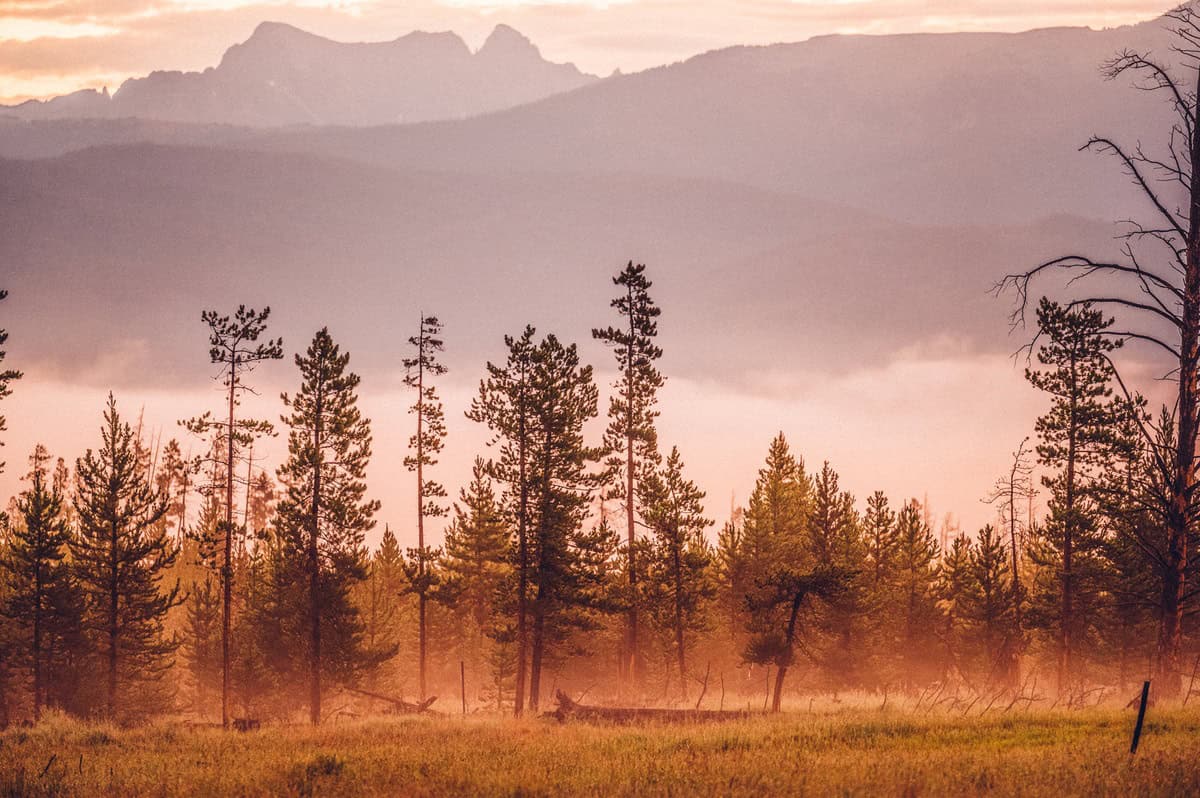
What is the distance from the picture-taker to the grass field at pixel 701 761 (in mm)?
17656

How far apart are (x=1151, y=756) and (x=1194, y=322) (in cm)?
957

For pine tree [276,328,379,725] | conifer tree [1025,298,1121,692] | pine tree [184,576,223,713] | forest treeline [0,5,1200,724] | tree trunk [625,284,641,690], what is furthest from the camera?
pine tree [184,576,223,713]

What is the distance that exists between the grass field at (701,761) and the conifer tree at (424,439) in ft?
80.5

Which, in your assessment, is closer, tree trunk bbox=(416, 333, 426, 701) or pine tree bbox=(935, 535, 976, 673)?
tree trunk bbox=(416, 333, 426, 701)

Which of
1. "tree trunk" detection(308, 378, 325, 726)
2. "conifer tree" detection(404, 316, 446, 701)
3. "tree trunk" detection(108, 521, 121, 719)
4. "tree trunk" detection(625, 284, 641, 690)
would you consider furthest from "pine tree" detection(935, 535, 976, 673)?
"tree trunk" detection(108, 521, 121, 719)

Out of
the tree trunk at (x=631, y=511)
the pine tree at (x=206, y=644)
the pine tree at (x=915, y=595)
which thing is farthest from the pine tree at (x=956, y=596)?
Result: the pine tree at (x=206, y=644)

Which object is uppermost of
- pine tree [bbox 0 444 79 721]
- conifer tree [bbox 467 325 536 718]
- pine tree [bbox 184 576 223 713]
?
conifer tree [bbox 467 325 536 718]

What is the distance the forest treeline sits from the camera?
44.3 m

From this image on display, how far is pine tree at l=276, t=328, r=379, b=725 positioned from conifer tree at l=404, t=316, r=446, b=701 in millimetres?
6620

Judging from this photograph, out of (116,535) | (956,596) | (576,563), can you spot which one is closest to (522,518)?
(576,563)

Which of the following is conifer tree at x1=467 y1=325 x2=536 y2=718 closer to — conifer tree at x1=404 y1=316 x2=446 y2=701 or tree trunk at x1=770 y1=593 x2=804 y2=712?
conifer tree at x1=404 y1=316 x2=446 y2=701

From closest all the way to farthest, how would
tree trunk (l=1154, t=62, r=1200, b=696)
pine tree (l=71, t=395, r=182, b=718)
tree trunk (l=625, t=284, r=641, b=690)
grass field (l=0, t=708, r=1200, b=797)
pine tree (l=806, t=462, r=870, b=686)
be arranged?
grass field (l=0, t=708, r=1200, b=797) < tree trunk (l=1154, t=62, r=1200, b=696) < pine tree (l=71, t=395, r=182, b=718) < tree trunk (l=625, t=284, r=641, b=690) < pine tree (l=806, t=462, r=870, b=686)

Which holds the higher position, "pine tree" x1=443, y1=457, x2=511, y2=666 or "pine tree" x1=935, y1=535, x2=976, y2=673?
"pine tree" x1=443, y1=457, x2=511, y2=666

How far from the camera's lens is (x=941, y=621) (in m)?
61.7
